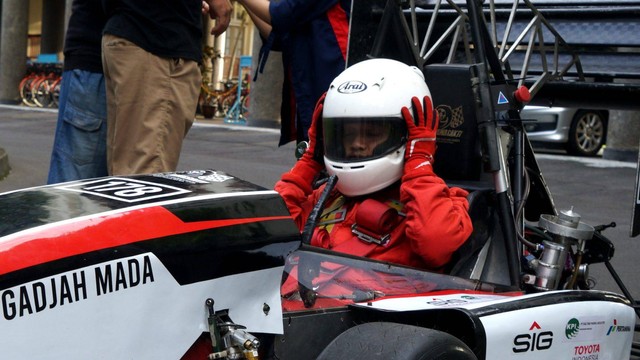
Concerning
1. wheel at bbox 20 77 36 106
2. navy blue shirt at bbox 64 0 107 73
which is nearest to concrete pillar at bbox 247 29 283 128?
wheel at bbox 20 77 36 106

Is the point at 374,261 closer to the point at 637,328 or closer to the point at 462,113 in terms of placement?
the point at 462,113

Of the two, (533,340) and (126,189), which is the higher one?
(126,189)

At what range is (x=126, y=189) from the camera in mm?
3072

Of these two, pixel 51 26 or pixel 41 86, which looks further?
pixel 51 26

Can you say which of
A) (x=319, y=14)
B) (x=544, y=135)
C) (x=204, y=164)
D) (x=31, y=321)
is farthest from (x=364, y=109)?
(x=544, y=135)

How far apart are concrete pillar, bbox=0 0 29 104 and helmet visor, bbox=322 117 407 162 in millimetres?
24247

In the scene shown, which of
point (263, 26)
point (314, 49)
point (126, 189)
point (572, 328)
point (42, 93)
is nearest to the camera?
point (126, 189)

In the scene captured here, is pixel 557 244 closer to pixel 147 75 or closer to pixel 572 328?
pixel 572 328

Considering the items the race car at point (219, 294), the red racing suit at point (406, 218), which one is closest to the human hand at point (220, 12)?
the red racing suit at point (406, 218)

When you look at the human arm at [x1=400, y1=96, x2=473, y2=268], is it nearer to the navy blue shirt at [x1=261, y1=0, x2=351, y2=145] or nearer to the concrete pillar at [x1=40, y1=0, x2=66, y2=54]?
the navy blue shirt at [x1=261, y1=0, x2=351, y2=145]

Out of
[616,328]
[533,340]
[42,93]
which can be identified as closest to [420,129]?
[533,340]

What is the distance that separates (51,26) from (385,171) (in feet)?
99.6

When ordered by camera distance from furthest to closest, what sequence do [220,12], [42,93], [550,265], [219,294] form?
[42,93]
[220,12]
[550,265]
[219,294]

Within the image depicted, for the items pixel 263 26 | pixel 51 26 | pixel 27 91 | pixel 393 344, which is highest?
pixel 263 26
